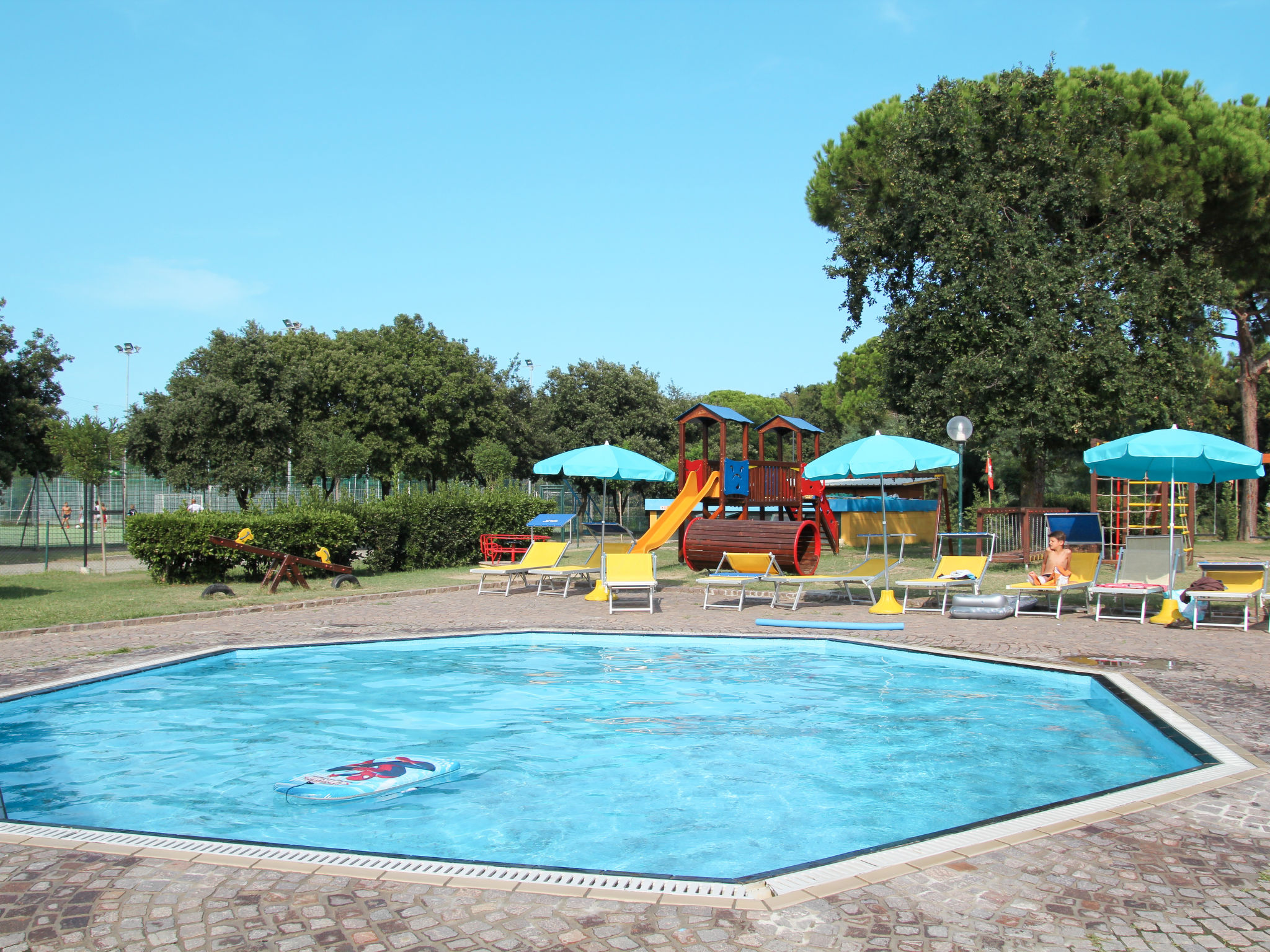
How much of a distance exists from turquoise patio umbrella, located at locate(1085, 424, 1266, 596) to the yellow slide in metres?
7.49

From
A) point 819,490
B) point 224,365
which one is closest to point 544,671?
point 819,490

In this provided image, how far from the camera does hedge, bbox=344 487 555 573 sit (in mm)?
18328

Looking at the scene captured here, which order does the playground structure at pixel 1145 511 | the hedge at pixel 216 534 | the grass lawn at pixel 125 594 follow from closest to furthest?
the grass lawn at pixel 125 594 → the hedge at pixel 216 534 → the playground structure at pixel 1145 511

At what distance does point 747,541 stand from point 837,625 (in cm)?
581

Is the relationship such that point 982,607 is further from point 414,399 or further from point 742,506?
point 414,399

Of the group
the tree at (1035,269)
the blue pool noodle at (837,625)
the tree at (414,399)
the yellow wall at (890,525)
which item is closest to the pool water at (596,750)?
the blue pool noodle at (837,625)

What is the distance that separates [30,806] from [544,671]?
15.6 ft

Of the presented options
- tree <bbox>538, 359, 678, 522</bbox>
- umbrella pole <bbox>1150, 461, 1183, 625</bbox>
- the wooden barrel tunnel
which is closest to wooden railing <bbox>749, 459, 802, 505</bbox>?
the wooden barrel tunnel

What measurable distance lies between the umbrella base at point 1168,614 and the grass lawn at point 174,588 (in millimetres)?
1968

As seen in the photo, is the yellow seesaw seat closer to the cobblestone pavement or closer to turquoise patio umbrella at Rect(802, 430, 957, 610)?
turquoise patio umbrella at Rect(802, 430, 957, 610)

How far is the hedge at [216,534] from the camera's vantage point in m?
15.8

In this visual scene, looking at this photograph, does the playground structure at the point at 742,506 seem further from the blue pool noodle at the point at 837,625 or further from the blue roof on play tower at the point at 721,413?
the blue pool noodle at the point at 837,625

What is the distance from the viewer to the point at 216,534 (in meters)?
15.9

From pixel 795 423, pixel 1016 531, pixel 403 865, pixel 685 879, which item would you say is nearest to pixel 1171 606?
pixel 685 879
